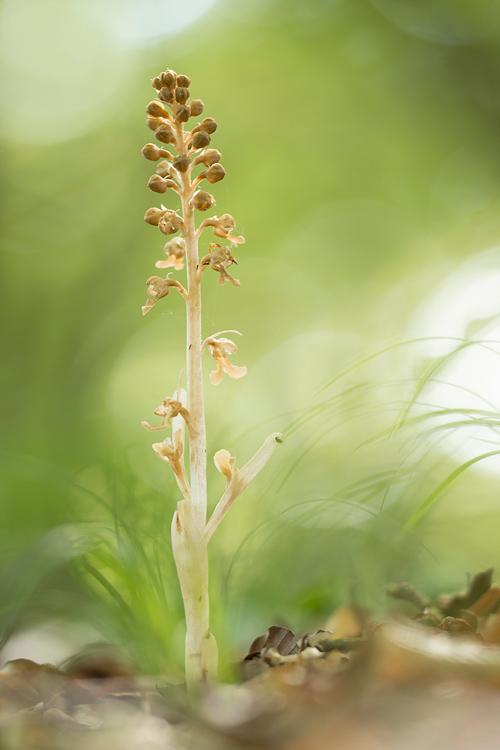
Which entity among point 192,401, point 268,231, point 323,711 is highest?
point 268,231

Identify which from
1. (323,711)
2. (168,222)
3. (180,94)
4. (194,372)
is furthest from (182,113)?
(323,711)

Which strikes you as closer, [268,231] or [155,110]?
[155,110]

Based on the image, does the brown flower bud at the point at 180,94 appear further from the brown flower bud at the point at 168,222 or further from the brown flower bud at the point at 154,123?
the brown flower bud at the point at 168,222

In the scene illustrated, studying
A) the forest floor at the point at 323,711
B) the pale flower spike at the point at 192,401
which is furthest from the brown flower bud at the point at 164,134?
the forest floor at the point at 323,711

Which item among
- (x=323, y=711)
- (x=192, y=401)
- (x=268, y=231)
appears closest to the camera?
(x=323, y=711)

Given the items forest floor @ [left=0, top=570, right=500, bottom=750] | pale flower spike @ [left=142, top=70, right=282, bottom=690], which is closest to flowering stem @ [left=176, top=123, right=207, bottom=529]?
pale flower spike @ [left=142, top=70, right=282, bottom=690]

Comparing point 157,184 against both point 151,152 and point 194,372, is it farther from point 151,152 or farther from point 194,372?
point 194,372

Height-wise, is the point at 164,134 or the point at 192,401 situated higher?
the point at 164,134
